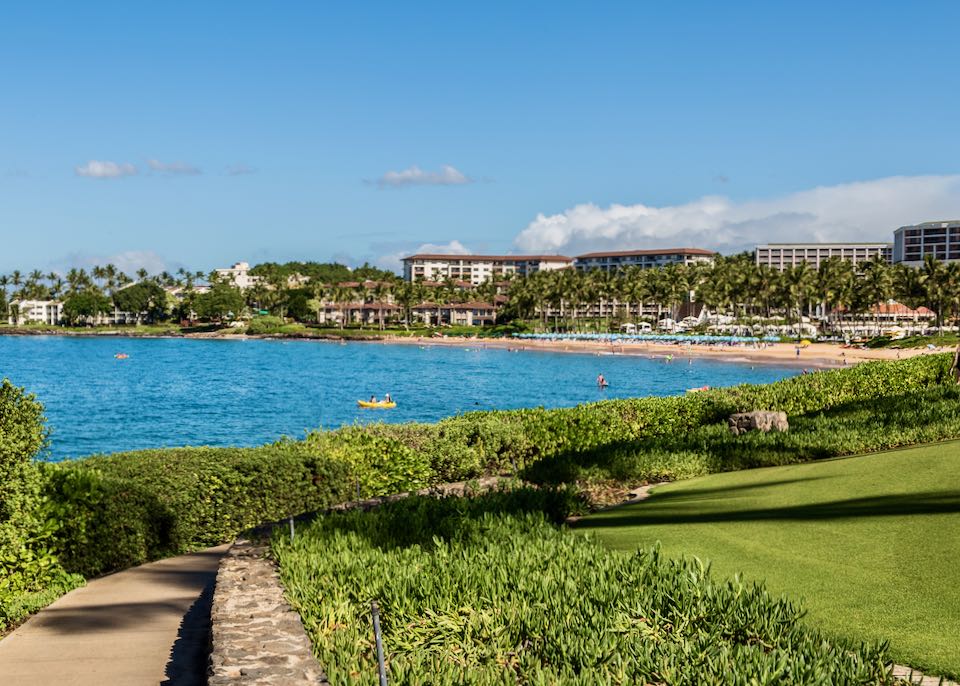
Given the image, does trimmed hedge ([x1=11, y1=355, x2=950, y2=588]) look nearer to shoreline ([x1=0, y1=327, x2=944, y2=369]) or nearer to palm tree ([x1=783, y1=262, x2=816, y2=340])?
shoreline ([x1=0, y1=327, x2=944, y2=369])

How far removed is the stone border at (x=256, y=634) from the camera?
6.50m

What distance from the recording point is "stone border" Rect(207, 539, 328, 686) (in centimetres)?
650

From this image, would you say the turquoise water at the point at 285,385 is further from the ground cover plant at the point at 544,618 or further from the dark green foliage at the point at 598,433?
the ground cover plant at the point at 544,618

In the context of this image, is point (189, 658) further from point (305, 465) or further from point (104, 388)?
point (104, 388)

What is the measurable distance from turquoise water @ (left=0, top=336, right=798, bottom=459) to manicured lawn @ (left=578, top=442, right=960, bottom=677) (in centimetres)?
2675

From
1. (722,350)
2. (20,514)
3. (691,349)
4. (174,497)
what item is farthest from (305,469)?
(691,349)

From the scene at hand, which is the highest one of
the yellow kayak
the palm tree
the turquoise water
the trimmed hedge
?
the palm tree

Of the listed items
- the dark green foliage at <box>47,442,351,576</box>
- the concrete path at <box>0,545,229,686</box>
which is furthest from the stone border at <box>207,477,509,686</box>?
the dark green foliage at <box>47,442,351,576</box>

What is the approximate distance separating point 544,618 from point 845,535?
4.82m

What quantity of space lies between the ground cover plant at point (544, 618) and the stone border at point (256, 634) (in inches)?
6.1

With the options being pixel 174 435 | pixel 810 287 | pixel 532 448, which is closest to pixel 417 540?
pixel 532 448

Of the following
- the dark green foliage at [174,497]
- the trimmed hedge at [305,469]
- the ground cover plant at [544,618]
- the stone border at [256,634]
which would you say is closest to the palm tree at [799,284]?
the trimmed hedge at [305,469]

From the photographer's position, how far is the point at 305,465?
14969 millimetres

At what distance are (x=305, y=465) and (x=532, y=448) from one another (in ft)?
19.8
